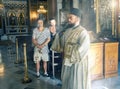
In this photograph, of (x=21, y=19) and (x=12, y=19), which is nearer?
(x=12, y=19)

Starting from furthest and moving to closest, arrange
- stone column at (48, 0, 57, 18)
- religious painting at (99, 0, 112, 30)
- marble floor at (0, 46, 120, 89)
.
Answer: stone column at (48, 0, 57, 18)
religious painting at (99, 0, 112, 30)
marble floor at (0, 46, 120, 89)

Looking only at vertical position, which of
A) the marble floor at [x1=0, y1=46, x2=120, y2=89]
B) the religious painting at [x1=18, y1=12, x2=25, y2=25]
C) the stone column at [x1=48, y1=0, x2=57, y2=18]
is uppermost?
the stone column at [x1=48, y1=0, x2=57, y2=18]

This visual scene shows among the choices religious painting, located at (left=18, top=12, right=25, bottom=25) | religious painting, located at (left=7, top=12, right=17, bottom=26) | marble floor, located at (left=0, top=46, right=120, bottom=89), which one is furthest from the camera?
religious painting, located at (left=18, top=12, right=25, bottom=25)

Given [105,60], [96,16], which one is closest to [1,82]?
[105,60]

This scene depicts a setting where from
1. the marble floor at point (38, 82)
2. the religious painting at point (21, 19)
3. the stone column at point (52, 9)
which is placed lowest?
the marble floor at point (38, 82)

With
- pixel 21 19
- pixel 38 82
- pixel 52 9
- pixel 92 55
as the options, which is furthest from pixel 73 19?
pixel 21 19

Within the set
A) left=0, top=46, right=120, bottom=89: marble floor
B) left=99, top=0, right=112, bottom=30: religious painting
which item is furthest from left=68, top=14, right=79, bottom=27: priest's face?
left=99, top=0, right=112, bottom=30: religious painting

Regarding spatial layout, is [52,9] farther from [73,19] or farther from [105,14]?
[73,19]

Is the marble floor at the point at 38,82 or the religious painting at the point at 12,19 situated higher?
the religious painting at the point at 12,19

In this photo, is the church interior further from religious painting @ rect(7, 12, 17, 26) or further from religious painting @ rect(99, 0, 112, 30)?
religious painting @ rect(7, 12, 17, 26)

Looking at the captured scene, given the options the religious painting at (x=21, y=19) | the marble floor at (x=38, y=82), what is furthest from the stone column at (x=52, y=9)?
the religious painting at (x=21, y=19)

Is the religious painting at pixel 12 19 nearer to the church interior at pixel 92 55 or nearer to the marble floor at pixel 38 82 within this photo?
the church interior at pixel 92 55

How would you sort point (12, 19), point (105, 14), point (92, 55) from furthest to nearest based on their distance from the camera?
point (12, 19)
point (105, 14)
point (92, 55)

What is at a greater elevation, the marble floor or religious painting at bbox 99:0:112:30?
religious painting at bbox 99:0:112:30
